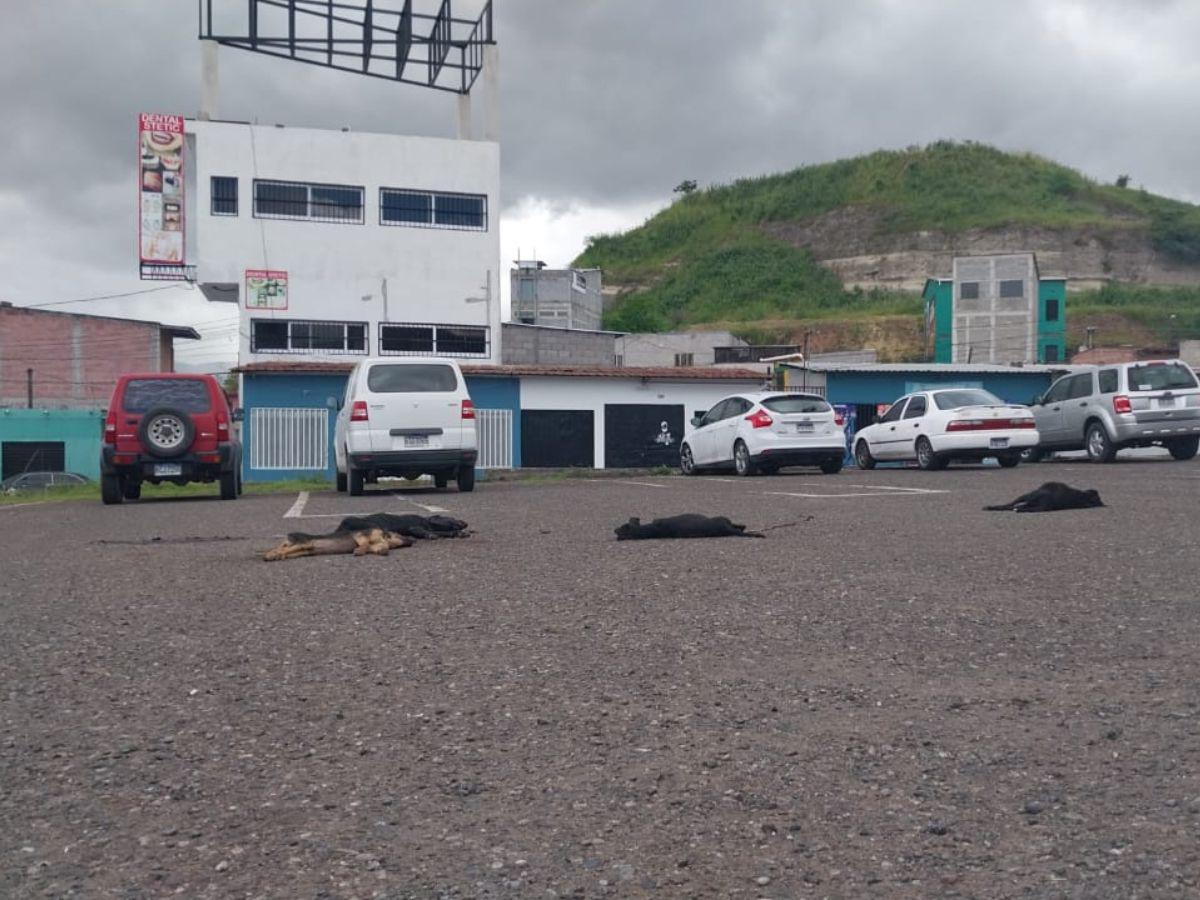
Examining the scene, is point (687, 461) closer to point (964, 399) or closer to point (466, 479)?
point (964, 399)

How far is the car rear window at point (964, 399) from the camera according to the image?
74.1 feet

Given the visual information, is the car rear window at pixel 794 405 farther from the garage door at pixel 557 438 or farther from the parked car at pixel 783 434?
the garage door at pixel 557 438

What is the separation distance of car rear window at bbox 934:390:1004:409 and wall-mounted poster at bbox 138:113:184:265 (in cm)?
2489

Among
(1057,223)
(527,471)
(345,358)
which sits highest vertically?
(1057,223)

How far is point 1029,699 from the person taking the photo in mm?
4375

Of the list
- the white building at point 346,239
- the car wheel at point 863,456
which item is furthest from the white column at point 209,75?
the car wheel at point 863,456

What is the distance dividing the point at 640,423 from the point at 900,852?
33679 millimetres

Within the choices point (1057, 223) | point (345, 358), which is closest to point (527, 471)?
point (345, 358)

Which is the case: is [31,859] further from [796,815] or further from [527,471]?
[527,471]

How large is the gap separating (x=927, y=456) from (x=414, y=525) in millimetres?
14846

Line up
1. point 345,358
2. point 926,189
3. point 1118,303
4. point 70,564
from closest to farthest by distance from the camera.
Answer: point 70,564
point 345,358
point 1118,303
point 926,189

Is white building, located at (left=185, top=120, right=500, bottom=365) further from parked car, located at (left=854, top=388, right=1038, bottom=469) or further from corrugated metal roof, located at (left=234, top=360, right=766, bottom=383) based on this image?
parked car, located at (left=854, top=388, right=1038, bottom=469)

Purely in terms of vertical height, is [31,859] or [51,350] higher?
[51,350]

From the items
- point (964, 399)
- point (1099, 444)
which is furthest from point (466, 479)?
point (1099, 444)
